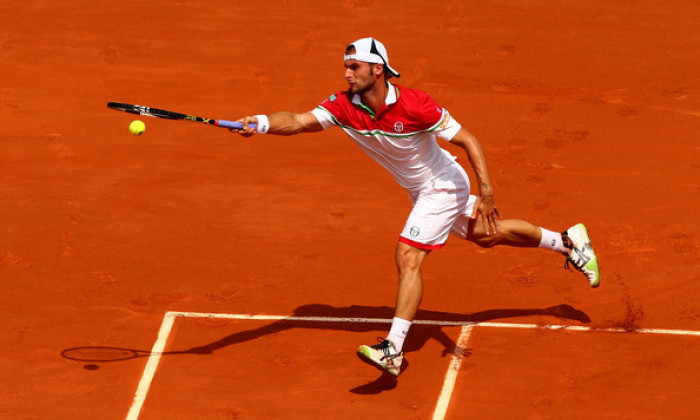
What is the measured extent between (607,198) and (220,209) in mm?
3918

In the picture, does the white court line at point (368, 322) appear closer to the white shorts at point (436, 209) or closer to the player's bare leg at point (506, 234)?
the player's bare leg at point (506, 234)

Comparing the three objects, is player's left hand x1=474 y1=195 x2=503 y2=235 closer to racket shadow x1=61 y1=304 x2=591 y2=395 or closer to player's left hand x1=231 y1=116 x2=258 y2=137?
racket shadow x1=61 y1=304 x2=591 y2=395

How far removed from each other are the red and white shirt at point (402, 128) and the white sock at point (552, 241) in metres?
1.15

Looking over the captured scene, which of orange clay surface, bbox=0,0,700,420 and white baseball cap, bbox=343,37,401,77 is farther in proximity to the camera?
orange clay surface, bbox=0,0,700,420

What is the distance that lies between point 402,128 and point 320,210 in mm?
3337

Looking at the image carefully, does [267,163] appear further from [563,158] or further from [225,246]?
[563,158]

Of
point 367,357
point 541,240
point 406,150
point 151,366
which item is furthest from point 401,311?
point 151,366

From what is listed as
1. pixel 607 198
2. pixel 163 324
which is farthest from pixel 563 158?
pixel 163 324

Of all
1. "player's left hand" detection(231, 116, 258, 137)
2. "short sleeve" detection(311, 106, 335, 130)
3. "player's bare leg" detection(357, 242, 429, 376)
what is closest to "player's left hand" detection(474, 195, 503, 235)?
"player's bare leg" detection(357, 242, 429, 376)

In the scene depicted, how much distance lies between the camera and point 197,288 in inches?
457

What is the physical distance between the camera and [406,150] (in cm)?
1010

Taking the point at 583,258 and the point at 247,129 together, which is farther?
the point at 583,258

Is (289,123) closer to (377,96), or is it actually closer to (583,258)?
(377,96)

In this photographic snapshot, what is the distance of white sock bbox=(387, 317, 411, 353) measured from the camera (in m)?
9.94
